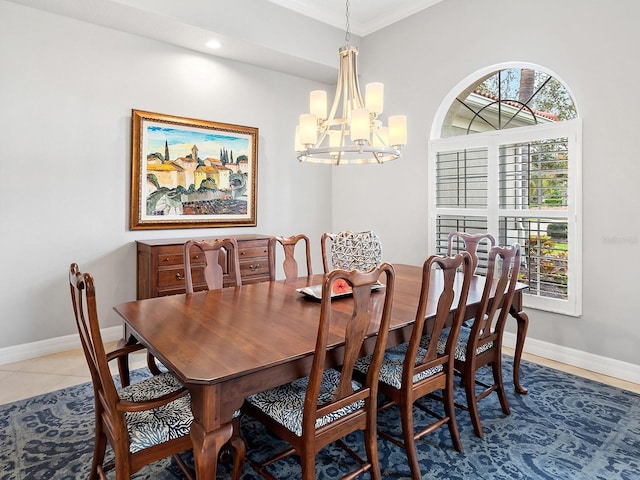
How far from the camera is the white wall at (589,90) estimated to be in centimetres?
302

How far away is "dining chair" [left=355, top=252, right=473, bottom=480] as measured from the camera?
1847 mm

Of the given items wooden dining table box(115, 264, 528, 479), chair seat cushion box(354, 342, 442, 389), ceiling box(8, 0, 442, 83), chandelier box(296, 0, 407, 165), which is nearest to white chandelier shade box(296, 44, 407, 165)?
chandelier box(296, 0, 407, 165)

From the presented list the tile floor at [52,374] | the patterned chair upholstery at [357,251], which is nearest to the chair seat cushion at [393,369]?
the patterned chair upholstery at [357,251]

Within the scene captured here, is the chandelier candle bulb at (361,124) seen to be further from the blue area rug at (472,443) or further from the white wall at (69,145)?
the white wall at (69,145)

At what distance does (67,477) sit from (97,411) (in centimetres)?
54

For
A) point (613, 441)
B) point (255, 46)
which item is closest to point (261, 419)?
point (613, 441)

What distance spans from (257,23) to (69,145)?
6.88 feet

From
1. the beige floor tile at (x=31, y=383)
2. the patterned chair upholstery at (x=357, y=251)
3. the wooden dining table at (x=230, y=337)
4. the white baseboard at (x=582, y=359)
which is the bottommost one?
the beige floor tile at (x=31, y=383)

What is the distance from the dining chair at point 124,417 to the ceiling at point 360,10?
12.4ft

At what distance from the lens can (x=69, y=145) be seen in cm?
356

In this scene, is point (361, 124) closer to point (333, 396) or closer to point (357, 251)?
point (357, 251)

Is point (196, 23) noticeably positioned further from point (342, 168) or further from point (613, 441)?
point (613, 441)

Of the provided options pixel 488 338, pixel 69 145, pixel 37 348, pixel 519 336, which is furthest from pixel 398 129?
pixel 37 348

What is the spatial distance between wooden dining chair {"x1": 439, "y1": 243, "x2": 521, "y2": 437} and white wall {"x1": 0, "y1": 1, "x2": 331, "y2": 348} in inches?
118
